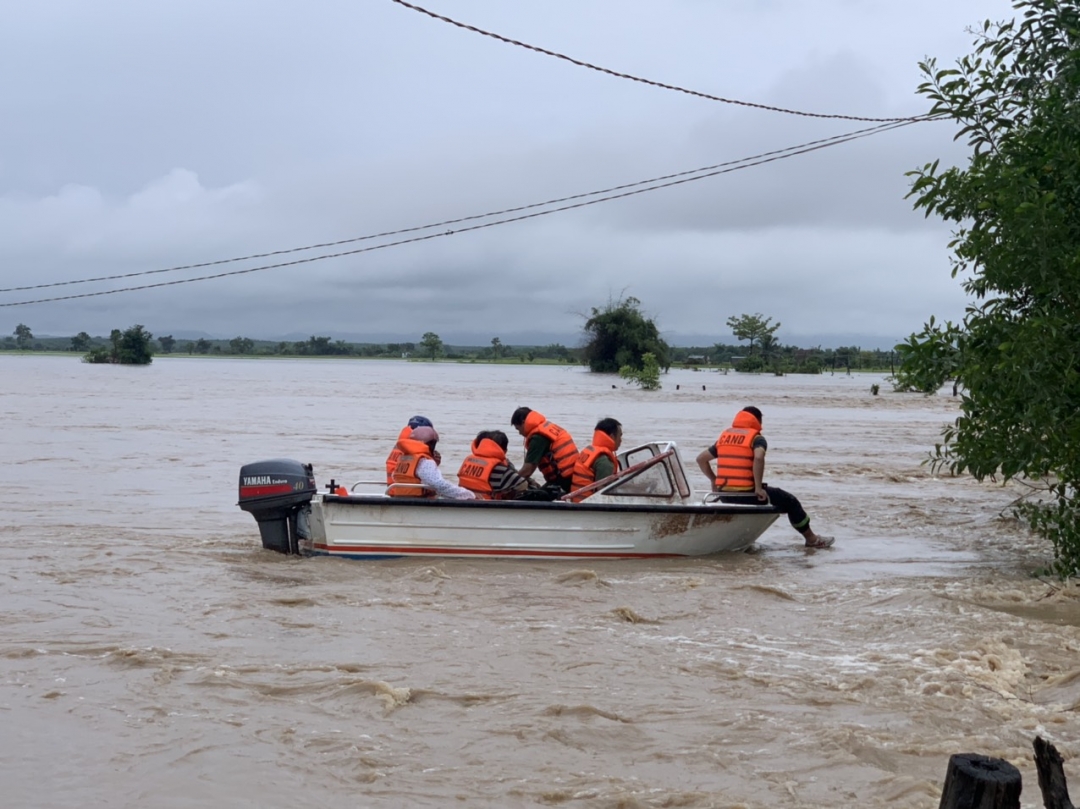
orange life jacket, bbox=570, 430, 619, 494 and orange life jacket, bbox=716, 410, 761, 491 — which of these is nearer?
orange life jacket, bbox=570, 430, 619, 494

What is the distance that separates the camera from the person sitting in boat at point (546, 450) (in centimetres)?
1265

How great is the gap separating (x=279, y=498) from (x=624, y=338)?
7083cm

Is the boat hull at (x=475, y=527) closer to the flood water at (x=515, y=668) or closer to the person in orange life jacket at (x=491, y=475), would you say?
the flood water at (x=515, y=668)

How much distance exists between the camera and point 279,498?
11.7 metres

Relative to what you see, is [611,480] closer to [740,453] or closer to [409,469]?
[740,453]

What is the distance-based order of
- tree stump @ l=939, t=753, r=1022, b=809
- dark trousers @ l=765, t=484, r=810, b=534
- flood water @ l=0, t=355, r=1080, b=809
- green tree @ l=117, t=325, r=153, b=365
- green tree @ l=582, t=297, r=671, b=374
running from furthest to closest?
green tree @ l=117, t=325, r=153, b=365
green tree @ l=582, t=297, r=671, b=374
dark trousers @ l=765, t=484, r=810, b=534
flood water @ l=0, t=355, r=1080, b=809
tree stump @ l=939, t=753, r=1022, b=809

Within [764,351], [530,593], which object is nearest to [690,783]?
[530,593]

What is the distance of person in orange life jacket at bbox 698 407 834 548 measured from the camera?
13.0 m

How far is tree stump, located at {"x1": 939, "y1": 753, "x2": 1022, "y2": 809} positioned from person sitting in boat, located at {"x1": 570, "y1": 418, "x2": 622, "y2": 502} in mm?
9376

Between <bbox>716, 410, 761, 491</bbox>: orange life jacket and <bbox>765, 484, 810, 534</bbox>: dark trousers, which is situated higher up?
<bbox>716, 410, 761, 491</bbox>: orange life jacket

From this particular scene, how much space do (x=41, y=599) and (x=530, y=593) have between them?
443cm

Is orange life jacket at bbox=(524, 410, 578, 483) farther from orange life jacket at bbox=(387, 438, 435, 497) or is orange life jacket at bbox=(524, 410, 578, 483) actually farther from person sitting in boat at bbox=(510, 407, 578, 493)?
orange life jacket at bbox=(387, 438, 435, 497)

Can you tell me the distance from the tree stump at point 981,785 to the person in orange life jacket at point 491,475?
9.08 m

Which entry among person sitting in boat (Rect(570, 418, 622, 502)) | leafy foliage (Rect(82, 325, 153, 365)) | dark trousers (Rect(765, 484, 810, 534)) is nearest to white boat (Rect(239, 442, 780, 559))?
person sitting in boat (Rect(570, 418, 622, 502))
